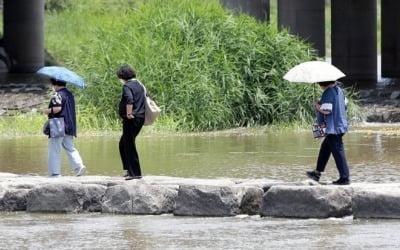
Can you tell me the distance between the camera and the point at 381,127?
2570cm

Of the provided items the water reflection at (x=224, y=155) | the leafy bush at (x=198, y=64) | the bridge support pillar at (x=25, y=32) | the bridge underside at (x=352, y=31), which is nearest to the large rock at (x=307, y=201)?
the water reflection at (x=224, y=155)

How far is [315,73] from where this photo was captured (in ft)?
43.5

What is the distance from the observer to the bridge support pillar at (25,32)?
168 ft

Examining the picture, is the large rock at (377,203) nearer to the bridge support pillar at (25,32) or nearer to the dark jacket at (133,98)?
the dark jacket at (133,98)

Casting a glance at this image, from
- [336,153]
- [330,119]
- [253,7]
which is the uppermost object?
[253,7]

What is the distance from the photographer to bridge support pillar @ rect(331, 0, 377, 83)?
45969mm

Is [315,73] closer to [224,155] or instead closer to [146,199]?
[146,199]

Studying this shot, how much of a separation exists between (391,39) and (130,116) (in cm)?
3888

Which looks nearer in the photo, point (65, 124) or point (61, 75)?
point (65, 124)

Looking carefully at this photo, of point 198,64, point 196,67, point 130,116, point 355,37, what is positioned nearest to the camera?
point 130,116

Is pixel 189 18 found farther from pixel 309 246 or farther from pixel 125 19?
pixel 309 246

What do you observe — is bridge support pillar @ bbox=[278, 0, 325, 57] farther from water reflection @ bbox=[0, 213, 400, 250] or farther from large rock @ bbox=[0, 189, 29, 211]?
water reflection @ bbox=[0, 213, 400, 250]

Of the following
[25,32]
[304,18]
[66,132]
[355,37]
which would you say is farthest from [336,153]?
[25,32]

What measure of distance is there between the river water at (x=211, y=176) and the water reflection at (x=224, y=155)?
1cm
